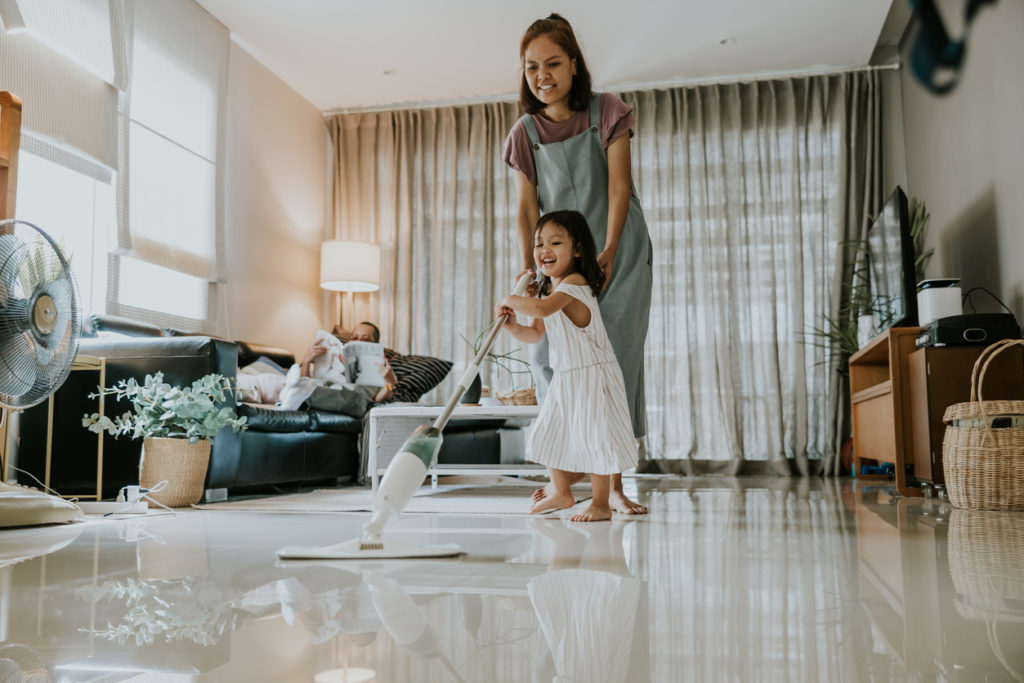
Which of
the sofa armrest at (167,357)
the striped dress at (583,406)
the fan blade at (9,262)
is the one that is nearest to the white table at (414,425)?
the sofa armrest at (167,357)

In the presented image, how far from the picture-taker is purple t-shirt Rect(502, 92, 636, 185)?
2.35 meters

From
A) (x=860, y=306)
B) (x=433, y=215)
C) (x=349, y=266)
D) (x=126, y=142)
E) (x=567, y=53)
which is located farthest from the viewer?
(x=433, y=215)

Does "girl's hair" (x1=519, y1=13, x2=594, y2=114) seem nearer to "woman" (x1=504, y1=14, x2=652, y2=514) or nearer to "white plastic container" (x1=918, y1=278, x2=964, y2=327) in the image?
"woman" (x1=504, y1=14, x2=652, y2=514)

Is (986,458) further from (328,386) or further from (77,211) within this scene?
(77,211)

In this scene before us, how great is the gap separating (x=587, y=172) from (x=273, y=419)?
1744mm

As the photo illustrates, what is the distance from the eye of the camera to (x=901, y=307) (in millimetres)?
3641

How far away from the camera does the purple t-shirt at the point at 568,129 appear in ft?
7.70

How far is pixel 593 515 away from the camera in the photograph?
6.79 feet

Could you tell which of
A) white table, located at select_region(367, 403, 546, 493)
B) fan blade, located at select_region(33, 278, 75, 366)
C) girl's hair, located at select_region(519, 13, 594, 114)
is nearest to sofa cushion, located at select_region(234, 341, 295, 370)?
white table, located at select_region(367, 403, 546, 493)

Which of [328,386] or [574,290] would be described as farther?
[328,386]

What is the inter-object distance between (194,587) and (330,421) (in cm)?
281

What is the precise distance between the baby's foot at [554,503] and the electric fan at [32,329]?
1.22 meters

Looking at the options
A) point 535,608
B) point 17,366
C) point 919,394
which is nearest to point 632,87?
point 919,394

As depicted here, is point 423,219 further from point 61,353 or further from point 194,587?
point 194,587
